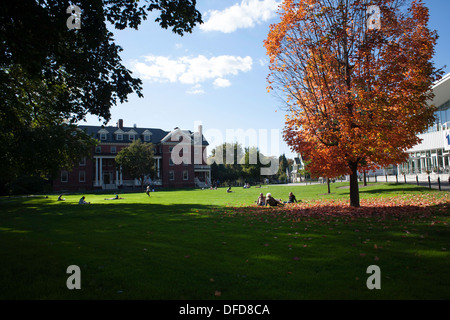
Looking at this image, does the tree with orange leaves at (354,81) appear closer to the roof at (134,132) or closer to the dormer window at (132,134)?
the roof at (134,132)

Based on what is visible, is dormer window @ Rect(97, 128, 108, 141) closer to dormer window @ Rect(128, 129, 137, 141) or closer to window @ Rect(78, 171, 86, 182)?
dormer window @ Rect(128, 129, 137, 141)

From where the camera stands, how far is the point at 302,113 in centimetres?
1453

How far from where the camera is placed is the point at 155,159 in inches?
2576

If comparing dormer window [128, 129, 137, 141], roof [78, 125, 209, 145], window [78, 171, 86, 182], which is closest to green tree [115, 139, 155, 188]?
window [78, 171, 86, 182]

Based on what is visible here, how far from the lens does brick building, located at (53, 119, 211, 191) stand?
60.0 m

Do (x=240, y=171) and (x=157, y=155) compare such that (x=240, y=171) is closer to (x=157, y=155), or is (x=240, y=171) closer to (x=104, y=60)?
(x=157, y=155)

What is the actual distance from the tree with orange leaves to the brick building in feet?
168

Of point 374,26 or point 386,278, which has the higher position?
point 374,26

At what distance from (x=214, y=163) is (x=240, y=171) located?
28.5ft

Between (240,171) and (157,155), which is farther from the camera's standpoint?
(240,171)

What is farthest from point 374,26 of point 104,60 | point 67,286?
point 67,286

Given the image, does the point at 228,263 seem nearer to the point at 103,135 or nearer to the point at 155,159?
the point at 155,159

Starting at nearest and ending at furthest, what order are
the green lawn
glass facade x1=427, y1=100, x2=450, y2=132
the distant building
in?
the green lawn → the distant building → glass facade x1=427, y1=100, x2=450, y2=132
